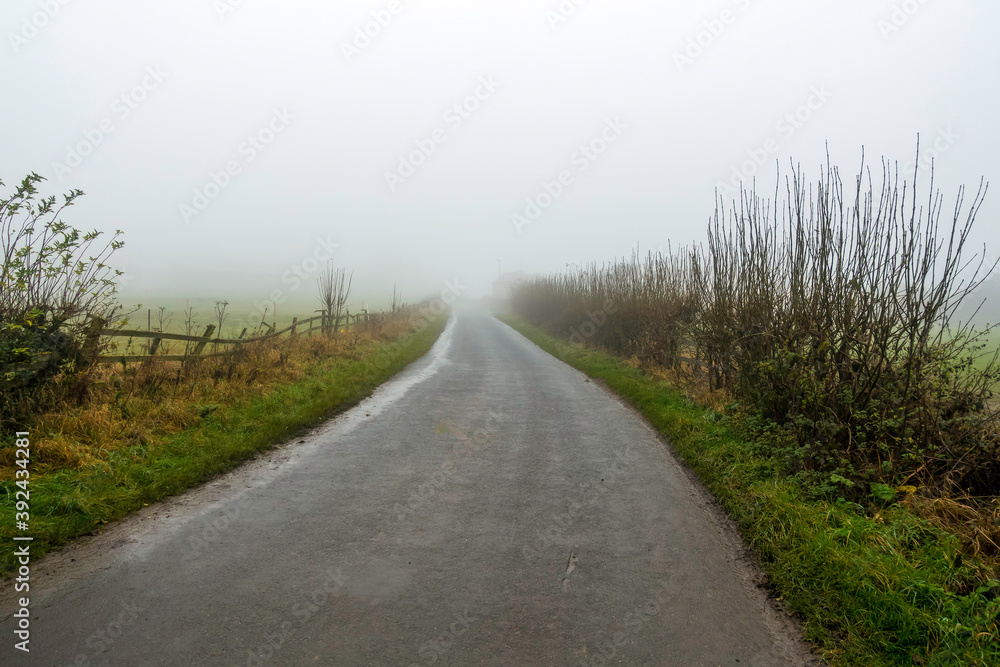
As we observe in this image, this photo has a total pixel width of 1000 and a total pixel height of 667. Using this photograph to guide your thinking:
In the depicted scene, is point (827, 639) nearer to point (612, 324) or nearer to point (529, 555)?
point (529, 555)

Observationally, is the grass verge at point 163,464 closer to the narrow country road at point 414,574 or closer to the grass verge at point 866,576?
the narrow country road at point 414,574

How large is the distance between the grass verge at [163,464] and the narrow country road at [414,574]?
0.90ft

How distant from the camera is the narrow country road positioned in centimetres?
299

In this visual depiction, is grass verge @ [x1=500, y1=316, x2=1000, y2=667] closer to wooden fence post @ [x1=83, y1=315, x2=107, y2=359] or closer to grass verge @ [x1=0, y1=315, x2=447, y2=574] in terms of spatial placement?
grass verge @ [x1=0, y1=315, x2=447, y2=574]

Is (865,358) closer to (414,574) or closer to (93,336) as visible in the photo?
(414,574)

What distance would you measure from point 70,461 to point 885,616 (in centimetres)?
735

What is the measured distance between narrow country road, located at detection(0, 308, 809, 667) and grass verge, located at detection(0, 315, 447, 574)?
0.27 m

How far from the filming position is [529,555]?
4105 mm

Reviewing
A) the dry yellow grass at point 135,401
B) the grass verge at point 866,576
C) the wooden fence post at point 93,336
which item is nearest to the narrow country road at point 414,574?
the grass verge at point 866,576

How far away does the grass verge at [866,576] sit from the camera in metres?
3.00

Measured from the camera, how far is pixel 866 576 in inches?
141

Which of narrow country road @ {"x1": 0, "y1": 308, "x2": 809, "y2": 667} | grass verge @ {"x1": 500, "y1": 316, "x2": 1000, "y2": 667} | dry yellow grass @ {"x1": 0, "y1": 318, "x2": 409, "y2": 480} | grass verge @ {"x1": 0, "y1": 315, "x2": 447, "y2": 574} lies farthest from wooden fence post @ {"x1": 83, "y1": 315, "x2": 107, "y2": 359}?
grass verge @ {"x1": 500, "y1": 316, "x2": 1000, "y2": 667}

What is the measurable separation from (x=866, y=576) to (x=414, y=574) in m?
3.10

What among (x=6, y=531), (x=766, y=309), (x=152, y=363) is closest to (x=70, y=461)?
(x=6, y=531)
